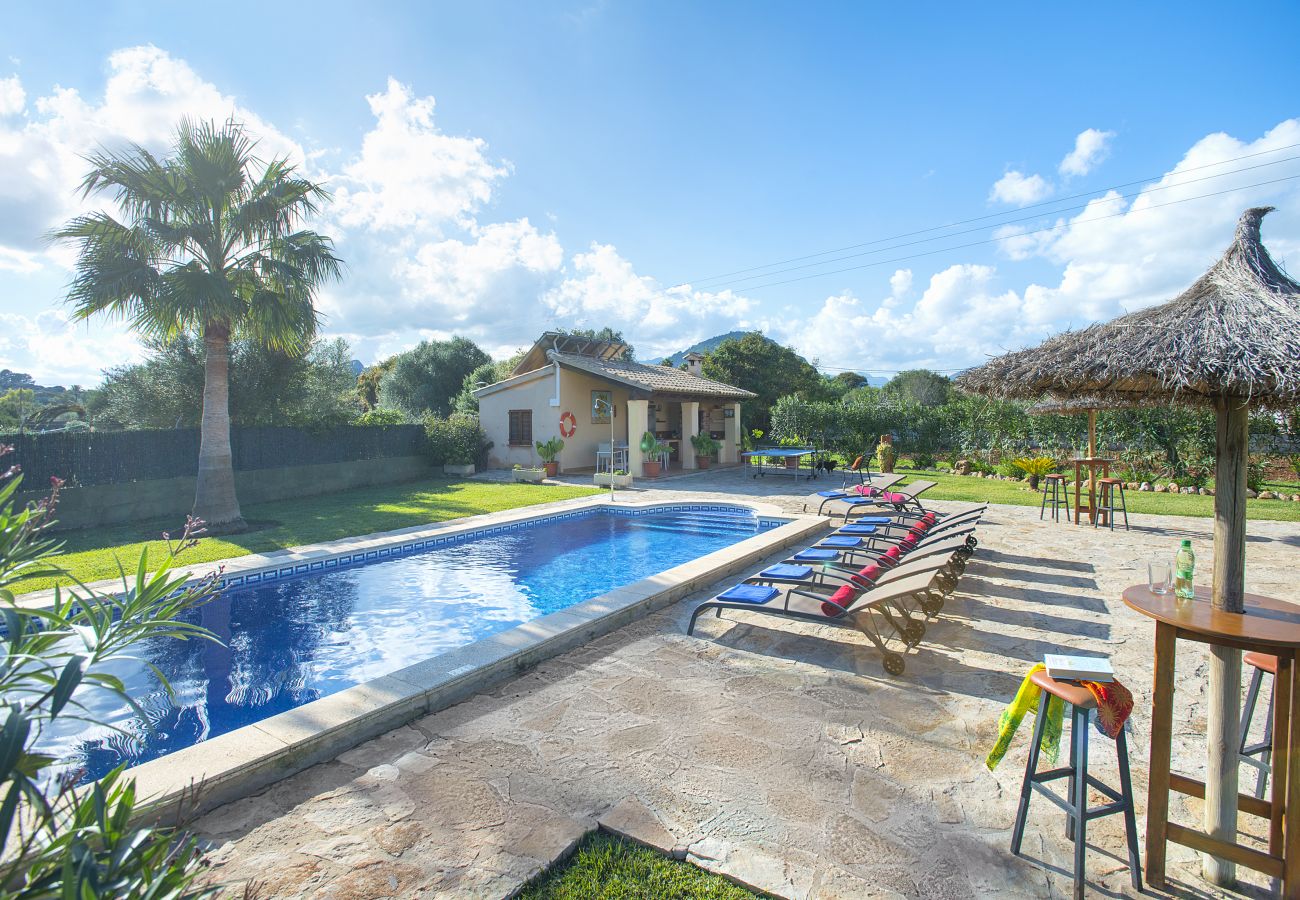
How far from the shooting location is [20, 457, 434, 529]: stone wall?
11234 mm

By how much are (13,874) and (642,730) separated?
2.86 metres

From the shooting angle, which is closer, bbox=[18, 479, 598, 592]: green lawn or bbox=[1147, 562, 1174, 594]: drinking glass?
bbox=[1147, 562, 1174, 594]: drinking glass

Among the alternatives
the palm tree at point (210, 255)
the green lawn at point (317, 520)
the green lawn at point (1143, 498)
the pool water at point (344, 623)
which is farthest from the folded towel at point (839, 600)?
the palm tree at point (210, 255)

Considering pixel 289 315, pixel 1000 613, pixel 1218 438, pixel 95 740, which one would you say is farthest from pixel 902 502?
pixel 289 315

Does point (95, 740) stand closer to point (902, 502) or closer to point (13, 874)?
point (13, 874)

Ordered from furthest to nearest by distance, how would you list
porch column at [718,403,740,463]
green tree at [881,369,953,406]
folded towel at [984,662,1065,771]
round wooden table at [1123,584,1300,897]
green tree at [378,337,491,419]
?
green tree at [881,369,953,406] → green tree at [378,337,491,419] → porch column at [718,403,740,463] → folded towel at [984,662,1065,771] → round wooden table at [1123,584,1300,897]

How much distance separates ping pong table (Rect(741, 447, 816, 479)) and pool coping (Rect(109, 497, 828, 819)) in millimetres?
9982

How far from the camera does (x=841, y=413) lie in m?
22.6

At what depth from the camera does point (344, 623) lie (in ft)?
22.1

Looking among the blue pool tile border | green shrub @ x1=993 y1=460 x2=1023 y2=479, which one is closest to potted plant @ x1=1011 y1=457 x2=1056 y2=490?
green shrub @ x1=993 y1=460 x2=1023 y2=479

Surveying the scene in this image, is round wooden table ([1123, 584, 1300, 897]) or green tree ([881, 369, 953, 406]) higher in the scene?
green tree ([881, 369, 953, 406])

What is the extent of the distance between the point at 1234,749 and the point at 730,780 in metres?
2.11

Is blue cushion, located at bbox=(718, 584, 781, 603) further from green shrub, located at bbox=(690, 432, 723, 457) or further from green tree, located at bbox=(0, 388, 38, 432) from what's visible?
green tree, located at bbox=(0, 388, 38, 432)

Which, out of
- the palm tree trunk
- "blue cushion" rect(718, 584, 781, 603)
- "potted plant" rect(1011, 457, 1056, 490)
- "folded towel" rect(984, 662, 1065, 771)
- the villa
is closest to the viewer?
"folded towel" rect(984, 662, 1065, 771)
